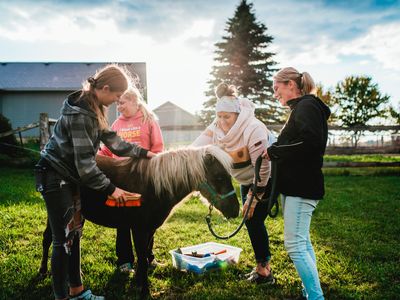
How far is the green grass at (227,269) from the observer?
3684 mm

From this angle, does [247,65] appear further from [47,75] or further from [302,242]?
[302,242]

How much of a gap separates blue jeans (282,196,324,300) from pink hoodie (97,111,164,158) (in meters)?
2.06

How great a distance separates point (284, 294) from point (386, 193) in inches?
289

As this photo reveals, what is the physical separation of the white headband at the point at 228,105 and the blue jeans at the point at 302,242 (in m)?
1.25

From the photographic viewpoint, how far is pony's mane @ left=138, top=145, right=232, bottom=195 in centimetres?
357

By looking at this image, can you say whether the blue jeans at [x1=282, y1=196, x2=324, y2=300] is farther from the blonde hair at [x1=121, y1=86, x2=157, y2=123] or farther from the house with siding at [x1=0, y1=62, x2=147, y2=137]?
the house with siding at [x1=0, y1=62, x2=147, y2=137]

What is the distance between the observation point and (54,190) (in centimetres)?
281

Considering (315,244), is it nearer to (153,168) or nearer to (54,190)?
(153,168)

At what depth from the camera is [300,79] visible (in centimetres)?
312

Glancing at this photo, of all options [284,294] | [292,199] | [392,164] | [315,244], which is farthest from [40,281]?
[392,164]

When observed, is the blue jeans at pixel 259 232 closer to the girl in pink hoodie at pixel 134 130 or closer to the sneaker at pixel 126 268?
the girl in pink hoodie at pixel 134 130

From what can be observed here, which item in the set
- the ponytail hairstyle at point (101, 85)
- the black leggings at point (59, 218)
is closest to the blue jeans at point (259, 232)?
the ponytail hairstyle at point (101, 85)

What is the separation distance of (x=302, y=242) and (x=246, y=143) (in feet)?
4.03

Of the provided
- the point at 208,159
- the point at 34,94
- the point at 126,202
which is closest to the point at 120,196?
the point at 126,202
